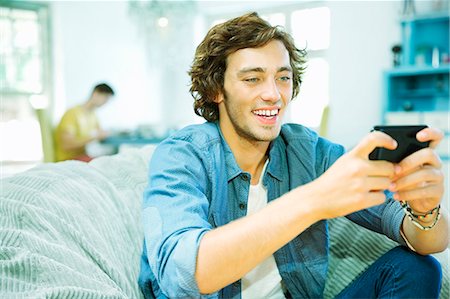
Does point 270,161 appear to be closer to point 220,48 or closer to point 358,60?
point 220,48

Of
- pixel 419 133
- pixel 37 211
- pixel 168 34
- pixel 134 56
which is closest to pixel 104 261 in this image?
pixel 37 211

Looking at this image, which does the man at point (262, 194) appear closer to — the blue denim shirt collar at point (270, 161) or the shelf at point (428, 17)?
the blue denim shirt collar at point (270, 161)

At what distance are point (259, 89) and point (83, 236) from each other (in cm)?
60

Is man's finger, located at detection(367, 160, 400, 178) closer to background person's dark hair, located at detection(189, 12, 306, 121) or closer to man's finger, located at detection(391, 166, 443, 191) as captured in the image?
man's finger, located at detection(391, 166, 443, 191)

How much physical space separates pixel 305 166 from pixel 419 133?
51 centimetres

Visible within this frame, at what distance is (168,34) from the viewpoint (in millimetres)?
4996

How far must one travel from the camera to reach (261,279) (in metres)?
1.29

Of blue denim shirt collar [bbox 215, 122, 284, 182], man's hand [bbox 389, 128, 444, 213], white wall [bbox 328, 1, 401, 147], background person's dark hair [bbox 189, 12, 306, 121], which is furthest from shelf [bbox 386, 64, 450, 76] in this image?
man's hand [bbox 389, 128, 444, 213]

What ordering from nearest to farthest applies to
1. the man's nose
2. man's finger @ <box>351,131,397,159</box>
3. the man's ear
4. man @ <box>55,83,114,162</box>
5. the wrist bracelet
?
man's finger @ <box>351,131,397,159</box> < the wrist bracelet < the man's nose < the man's ear < man @ <box>55,83,114,162</box>

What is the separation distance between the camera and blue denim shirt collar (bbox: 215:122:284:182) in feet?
4.22

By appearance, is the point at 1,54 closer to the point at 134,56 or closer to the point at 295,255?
the point at 134,56

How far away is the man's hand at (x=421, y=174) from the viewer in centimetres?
88

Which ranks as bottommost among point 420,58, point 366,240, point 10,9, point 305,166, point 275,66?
point 366,240

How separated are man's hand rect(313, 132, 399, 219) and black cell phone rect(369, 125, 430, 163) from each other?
0.04ft
